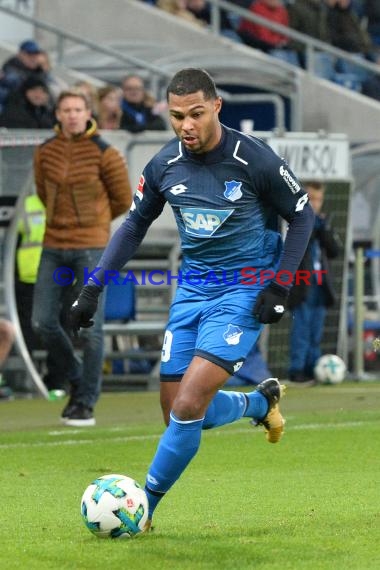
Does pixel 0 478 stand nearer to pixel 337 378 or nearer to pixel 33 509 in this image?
pixel 33 509

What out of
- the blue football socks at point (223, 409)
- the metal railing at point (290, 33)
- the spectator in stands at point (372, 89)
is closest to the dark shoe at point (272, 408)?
the blue football socks at point (223, 409)

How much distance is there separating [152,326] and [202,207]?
8.05 m

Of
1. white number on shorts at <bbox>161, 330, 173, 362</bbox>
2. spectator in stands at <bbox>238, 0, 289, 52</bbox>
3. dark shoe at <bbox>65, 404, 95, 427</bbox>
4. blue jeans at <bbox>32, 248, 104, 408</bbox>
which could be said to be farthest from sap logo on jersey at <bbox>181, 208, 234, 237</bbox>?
spectator in stands at <bbox>238, 0, 289, 52</bbox>

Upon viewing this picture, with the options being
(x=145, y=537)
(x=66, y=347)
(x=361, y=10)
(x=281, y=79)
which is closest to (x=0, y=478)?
(x=145, y=537)

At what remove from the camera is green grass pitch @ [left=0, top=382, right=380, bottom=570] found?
6434 millimetres

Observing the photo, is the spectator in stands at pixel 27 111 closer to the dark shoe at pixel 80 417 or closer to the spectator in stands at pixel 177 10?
the dark shoe at pixel 80 417

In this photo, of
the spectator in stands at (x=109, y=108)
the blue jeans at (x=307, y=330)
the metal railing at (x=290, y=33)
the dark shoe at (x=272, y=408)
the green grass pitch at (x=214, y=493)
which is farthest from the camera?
the metal railing at (x=290, y=33)

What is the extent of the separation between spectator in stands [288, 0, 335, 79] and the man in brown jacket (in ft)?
36.6

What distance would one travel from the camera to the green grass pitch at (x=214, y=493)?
21.1 ft

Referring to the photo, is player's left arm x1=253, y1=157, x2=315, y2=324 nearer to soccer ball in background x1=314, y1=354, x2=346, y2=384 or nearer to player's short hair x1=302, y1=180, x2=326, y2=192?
player's short hair x1=302, y1=180, x2=326, y2=192

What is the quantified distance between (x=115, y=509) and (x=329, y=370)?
946cm

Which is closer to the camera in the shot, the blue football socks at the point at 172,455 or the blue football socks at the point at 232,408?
the blue football socks at the point at 172,455

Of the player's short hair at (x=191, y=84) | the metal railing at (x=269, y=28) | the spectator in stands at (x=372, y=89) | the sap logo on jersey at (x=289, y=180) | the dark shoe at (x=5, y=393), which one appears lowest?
the dark shoe at (x=5, y=393)

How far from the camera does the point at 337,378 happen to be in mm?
16109
